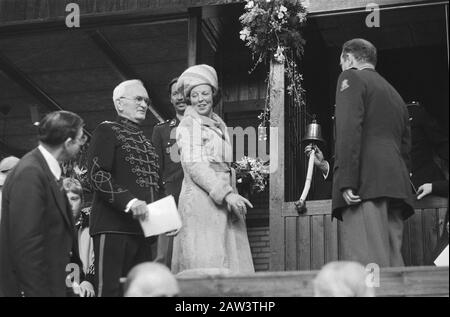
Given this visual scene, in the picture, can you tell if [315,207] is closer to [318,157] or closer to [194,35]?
[318,157]

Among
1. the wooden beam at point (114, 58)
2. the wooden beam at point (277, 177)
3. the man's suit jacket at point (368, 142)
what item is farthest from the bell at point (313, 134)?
the wooden beam at point (114, 58)

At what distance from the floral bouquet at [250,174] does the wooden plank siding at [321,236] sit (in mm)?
431

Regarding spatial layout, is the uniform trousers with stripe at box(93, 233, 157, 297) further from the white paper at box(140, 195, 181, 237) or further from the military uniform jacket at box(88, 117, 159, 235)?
the white paper at box(140, 195, 181, 237)

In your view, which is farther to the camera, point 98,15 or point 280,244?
point 98,15

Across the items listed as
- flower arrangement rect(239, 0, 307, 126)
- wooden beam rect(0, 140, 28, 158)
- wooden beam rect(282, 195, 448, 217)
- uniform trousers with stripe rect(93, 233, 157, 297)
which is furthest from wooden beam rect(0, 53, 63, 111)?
uniform trousers with stripe rect(93, 233, 157, 297)

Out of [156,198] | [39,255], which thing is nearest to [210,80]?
[156,198]

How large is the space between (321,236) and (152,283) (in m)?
4.45

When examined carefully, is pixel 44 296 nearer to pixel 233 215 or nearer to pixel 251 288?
pixel 251 288

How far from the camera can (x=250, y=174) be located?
34.4 feet

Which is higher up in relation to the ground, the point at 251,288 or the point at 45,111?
the point at 45,111

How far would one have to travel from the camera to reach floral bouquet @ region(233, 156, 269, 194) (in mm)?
10484

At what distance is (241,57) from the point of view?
512 inches

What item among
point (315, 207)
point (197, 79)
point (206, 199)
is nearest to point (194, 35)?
point (315, 207)

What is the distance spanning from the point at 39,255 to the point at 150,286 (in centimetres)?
90
